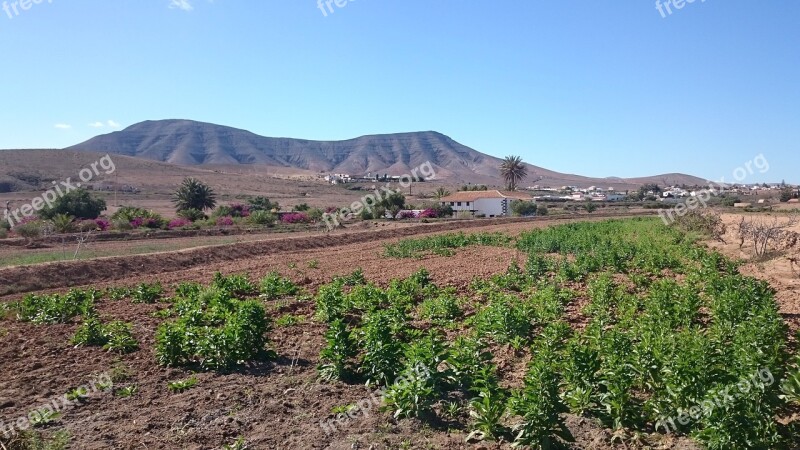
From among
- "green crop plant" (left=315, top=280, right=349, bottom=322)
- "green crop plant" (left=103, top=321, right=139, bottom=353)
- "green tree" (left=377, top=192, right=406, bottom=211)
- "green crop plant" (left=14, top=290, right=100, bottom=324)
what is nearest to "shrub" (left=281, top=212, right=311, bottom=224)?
"green tree" (left=377, top=192, right=406, bottom=211)

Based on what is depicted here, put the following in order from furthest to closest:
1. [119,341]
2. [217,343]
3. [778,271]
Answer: [778,271] → [119,341] → [217,343]

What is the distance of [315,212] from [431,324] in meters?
41.6

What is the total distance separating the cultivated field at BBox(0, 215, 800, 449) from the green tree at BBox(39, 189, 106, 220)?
114 feet

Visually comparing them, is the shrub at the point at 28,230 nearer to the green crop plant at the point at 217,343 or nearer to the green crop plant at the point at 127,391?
the green crop plant at the point at 217,343

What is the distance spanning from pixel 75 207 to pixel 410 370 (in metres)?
47.7

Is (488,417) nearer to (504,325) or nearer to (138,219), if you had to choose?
(504,325)

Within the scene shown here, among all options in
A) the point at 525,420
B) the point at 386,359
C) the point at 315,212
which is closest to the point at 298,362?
the point at 386,359

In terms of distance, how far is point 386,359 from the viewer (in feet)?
24.4

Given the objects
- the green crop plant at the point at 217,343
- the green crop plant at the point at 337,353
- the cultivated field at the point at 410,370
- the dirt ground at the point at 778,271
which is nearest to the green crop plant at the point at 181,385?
the cultivated field at the point at 410,370

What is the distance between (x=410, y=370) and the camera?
22.1ft

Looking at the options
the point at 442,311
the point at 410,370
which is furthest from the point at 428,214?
the point at 410,370

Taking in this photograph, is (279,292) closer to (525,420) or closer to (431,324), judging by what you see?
(431,324)

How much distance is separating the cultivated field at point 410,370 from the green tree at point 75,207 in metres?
34.9

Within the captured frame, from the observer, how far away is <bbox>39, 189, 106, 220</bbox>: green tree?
143 ft
